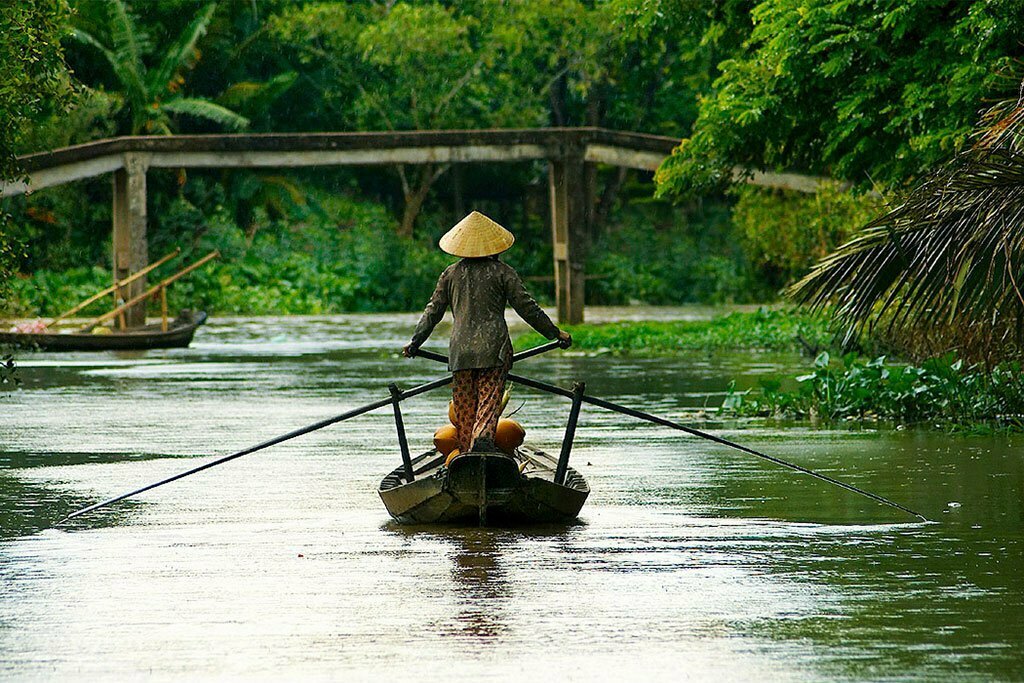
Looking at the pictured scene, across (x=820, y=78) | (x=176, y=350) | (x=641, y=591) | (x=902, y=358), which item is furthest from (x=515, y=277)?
(x=176, y=350)

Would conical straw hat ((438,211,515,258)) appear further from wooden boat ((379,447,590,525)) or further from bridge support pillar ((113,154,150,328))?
bridge support pillar ((113,154,150,328))

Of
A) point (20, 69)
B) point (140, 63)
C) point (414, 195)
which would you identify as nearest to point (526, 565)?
point (20, 69)

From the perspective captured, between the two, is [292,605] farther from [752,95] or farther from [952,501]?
[752,95]

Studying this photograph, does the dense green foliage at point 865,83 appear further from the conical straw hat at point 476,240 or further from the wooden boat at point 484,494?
the wooden boat at point 484,494

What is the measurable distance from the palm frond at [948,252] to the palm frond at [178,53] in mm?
30813

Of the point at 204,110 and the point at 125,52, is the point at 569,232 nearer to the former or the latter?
the point at 204,110

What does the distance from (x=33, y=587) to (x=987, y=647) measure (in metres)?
4.77

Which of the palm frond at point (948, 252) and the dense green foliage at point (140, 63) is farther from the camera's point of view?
the dense green foliage at point (140, 63)

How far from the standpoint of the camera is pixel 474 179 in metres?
48.8

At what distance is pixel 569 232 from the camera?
3462 centimetres

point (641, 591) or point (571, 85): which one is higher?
point (571, 85)

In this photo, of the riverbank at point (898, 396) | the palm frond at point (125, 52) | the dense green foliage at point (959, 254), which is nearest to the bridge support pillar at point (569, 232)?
the palm frond at point (125, 52)

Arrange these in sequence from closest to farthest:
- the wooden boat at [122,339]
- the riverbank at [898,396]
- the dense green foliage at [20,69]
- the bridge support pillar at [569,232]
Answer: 1. the dense green foliage at [20,69]
2. the riverbank at [898,396]
3. the wooden boat at [122,339]
4. the bridge support pillar at [569,232]

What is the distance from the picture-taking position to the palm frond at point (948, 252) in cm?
1262
